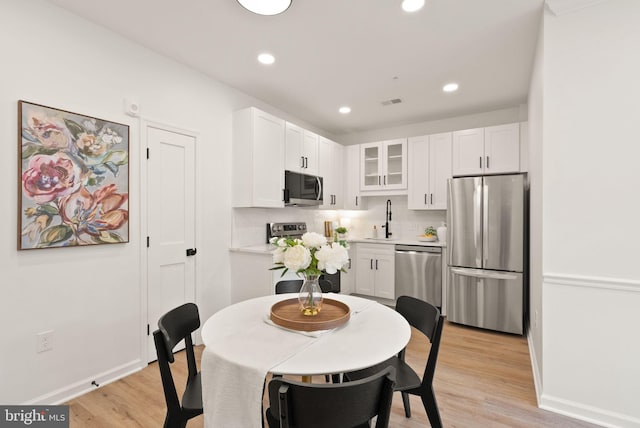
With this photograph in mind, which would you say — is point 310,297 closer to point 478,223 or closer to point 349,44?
point 349,44

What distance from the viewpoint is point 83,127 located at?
89.3 inches

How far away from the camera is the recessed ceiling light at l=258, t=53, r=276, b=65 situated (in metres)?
2.82

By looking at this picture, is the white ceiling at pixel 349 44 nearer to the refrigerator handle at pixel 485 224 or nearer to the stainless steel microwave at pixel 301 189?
the stainless steel microwave at pixel 301 189

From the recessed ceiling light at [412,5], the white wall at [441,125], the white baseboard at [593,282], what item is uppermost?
the recessed ceiling light at [412,5]

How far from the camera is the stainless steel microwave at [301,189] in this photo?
3.90 m

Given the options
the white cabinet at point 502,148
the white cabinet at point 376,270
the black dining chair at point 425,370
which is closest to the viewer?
the black dining chair at point 425,370

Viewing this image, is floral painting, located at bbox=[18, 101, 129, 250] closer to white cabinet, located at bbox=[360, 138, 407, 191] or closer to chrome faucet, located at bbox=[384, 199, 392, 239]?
white cabinet, located at bbox=[360, 138, 407, 191]

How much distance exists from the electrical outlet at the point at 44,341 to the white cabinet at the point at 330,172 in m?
3.27

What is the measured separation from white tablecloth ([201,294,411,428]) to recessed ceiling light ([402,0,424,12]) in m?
2.02

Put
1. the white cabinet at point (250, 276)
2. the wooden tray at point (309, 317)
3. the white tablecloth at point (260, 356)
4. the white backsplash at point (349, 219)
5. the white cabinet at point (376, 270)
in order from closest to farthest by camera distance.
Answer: the white tablecloth at point (260, 356), the wooden tray at point (309, 317), the white cabinet at point (250, 276), the white backsplash at point (349, 219), the white cabinet at point (376, 270)

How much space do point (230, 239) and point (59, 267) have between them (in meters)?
1.55

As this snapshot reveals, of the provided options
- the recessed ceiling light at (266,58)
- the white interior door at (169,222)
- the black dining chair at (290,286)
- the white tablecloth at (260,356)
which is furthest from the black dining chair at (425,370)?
the recessed ceiling light at (266,58)

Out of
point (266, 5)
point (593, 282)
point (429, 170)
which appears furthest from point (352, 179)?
point (593, 282)


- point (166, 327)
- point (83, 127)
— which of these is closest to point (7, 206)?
point (83, 127)
